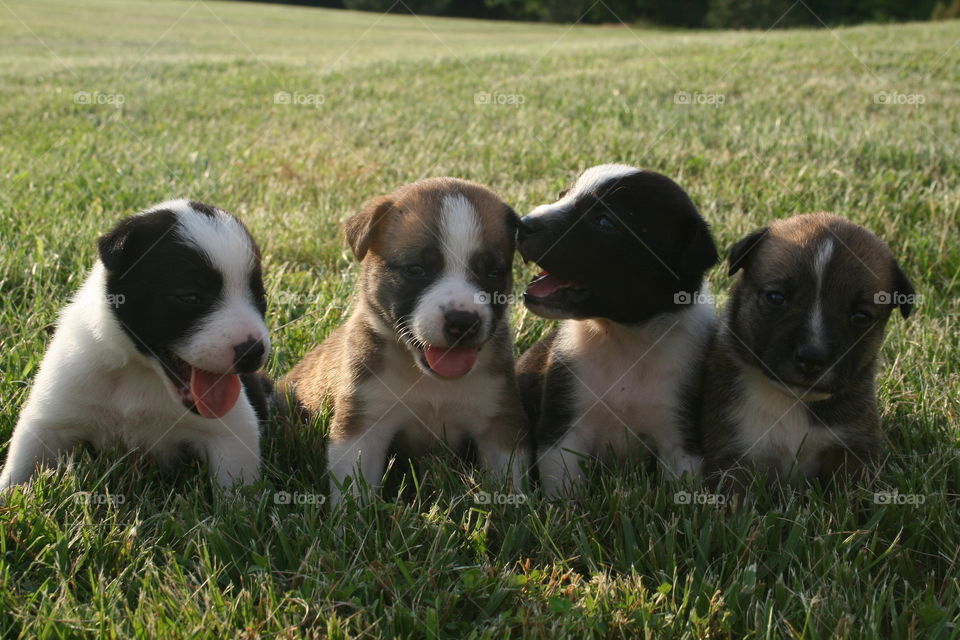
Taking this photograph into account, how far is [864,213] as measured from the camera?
23.9ft

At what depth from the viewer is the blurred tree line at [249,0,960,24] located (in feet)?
149

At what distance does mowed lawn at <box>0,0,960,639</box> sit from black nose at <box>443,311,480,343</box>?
2.18 feet

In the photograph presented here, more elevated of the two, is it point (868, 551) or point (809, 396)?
point (809, 396)

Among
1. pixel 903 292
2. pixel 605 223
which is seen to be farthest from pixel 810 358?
pixel 605 223

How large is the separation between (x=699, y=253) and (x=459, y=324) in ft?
4.11

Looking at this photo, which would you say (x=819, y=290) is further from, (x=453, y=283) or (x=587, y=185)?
(x=453, y=283)

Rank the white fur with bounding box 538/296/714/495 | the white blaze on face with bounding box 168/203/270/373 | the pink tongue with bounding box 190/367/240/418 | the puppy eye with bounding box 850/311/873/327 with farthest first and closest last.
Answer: the white fur with bounding box 538/296/714/495
the puppy eye with bounding box 850/311/873/327
the pink tongue with bounding box 190/367/240/418
the white blaze on face with bounding box 168/203/270/373

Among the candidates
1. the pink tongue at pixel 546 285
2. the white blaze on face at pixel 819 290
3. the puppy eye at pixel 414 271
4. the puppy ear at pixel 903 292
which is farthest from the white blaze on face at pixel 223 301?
the puppy ear at pixel 903 292

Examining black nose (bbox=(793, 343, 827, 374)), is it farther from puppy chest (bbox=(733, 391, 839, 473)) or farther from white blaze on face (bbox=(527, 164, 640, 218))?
white blaze on face (bbox=(527, 164, 640, 218))

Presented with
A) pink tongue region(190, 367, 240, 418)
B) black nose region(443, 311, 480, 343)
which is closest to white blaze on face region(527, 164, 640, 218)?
black nose region(443, 311, 480, 343)

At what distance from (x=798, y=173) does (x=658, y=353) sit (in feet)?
14.4

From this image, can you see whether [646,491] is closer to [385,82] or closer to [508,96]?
[508,96]

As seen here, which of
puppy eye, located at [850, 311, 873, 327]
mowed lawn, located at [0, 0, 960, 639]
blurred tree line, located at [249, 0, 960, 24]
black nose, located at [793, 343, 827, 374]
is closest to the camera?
mowed lawn, located at [0, 0, 960, 639]

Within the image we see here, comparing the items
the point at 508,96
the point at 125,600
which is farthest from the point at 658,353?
the point at 508,96
